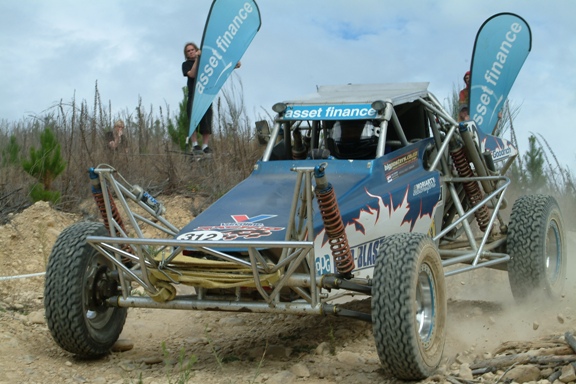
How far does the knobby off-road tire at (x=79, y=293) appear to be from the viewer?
5570mm

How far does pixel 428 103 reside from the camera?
7254mm

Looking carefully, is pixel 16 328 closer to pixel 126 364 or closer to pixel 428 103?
pixel 126 364

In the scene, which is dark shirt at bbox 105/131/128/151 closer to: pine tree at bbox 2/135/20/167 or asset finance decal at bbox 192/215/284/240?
pine tree at bbox 2/135/20/167

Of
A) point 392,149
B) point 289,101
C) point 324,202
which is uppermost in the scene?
point 289,101

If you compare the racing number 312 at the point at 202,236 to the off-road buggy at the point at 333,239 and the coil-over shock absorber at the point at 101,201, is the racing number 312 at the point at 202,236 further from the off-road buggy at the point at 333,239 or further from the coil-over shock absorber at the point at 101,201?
the coil-over shock absorber at the point at 101,201

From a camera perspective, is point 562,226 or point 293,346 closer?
point 293,346

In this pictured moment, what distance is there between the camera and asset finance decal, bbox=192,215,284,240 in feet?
17.4

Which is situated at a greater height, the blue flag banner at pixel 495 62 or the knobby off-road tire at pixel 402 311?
the blue flag banner at pixel 495 62

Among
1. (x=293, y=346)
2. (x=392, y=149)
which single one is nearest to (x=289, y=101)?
(x=392, y=149)

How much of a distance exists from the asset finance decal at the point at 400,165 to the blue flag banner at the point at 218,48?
17.1ft

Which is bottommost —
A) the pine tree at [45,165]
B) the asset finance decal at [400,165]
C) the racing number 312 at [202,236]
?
the racing number 312 at [202,236]

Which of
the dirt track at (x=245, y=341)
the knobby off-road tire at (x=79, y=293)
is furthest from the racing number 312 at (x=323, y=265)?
the knobby off-road tire at (x=79, y=293)

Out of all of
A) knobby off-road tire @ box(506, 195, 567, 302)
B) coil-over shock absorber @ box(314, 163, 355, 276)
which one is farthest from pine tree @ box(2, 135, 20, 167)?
coil-over shock absorber @ box(314, 163, 355, 276)

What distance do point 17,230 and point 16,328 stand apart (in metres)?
3.09
